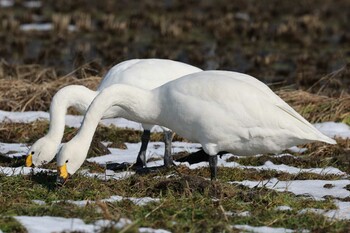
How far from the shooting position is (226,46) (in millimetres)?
20859

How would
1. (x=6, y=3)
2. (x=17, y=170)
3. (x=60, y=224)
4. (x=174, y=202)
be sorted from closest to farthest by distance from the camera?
(x=60, y=224)
(x=174, y=202)
(x=17, y=170)
(x=6, y=3)

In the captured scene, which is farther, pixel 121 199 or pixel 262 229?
pixel 121 199

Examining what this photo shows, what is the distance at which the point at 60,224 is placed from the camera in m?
5.94

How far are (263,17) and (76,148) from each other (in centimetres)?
1850

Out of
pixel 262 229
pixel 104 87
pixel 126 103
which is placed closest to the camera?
pixel 262 229

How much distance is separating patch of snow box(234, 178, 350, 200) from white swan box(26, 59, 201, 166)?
1.35 meters

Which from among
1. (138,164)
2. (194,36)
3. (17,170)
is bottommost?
(194,36)

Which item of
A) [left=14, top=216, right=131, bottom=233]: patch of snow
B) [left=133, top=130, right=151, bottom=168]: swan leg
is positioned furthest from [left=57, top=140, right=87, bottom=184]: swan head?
[left=133, top=130, right=151, bottom=168]: swan leg

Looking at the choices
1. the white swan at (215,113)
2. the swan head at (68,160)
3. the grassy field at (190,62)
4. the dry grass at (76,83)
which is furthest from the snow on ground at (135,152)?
the dry grass at (76,83)

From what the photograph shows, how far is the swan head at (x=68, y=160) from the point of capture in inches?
283

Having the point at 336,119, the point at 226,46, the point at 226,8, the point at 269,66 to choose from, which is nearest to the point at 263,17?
the point at 226,8

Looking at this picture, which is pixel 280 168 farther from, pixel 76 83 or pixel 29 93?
pixel 29 93

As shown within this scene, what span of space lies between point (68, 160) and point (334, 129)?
504 centimetres

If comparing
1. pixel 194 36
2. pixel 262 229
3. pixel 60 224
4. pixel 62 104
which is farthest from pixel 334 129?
pixel 194 36
